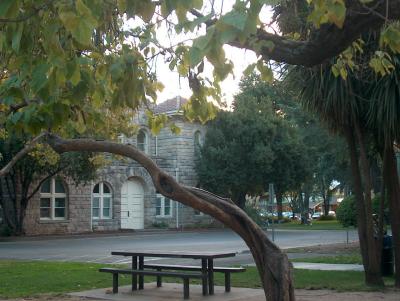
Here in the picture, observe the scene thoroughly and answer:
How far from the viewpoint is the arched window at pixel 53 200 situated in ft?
122

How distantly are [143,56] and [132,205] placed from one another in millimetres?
34278

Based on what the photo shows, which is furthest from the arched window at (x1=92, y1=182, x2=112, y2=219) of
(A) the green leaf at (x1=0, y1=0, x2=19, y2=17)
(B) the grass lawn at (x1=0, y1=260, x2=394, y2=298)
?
(A) the green leaf at (x1=0, y1=0, x2=19, y2=17)

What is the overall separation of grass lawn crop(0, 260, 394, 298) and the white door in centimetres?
2441

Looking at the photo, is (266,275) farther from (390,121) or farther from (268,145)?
(268,145)

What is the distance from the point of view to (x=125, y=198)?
137 ft

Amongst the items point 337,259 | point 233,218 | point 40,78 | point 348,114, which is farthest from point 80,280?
point 40,78

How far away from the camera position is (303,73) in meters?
12.8

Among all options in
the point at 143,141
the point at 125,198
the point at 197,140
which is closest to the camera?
the point at 125,198

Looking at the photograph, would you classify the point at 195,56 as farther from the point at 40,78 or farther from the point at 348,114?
the point at 348,114

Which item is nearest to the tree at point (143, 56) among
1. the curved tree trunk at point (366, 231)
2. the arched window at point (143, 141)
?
the curved tree trunk at point (366, 231)

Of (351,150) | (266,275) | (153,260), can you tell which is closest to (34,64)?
(266,275)

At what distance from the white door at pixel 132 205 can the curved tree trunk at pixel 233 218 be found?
34287 mm

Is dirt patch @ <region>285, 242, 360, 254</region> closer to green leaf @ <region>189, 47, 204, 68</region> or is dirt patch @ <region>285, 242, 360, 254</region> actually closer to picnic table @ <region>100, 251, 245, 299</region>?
picnic table @ <region>100, 251, 245, 299</region>

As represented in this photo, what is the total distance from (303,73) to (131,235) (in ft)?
83.3
